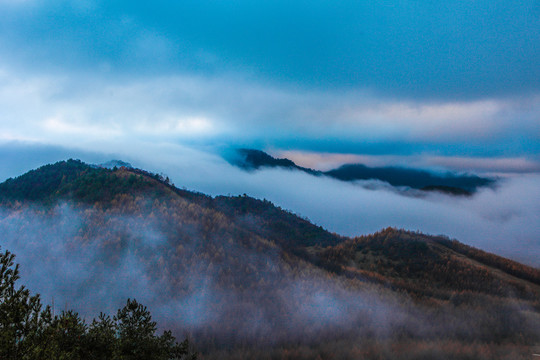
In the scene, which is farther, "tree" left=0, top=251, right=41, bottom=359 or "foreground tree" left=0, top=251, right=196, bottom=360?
"tree" left=0, top=251, right=41, bottom=359

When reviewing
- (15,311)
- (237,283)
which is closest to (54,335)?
(15,311)

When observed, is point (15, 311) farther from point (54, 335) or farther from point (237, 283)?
point (237, 283)

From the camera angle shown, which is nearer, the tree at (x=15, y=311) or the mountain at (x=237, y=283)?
the tree at (x=15, y=311)

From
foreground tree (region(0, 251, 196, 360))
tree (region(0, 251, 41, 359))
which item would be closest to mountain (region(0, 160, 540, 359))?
foreground tree (region(0, 251, 196, 360))

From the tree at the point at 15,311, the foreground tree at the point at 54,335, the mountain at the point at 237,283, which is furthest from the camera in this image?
the mountain at the point at 237,283

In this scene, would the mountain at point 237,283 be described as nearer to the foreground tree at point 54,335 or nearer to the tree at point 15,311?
the foreground tree at point 54,335

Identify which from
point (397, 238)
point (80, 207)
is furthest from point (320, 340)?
point (397, 238)

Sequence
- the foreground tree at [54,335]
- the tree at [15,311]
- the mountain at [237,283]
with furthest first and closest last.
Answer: the mountain at [237,283]
the tree at [15,311]
the foreground tree at [54,335]

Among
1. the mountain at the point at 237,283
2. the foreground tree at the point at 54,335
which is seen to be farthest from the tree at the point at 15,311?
the mountain at the point at 237,283

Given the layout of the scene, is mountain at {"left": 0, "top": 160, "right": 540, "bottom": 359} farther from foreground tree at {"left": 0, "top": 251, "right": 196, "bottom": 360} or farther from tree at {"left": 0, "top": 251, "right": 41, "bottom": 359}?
tree at {"left": 0, "top": 251, "right": 41, "bottom": 359}

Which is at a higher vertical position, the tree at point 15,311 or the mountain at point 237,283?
the tree at point 15,311
